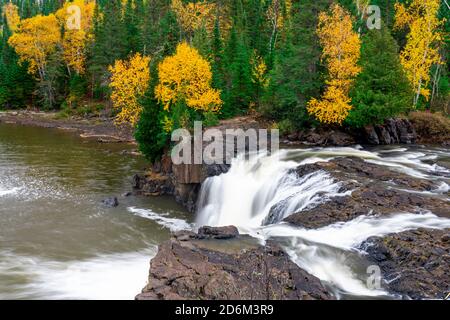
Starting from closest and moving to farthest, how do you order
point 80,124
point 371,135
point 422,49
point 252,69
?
point 371,135 → point 422,49 → point 252,69 → point 80,124

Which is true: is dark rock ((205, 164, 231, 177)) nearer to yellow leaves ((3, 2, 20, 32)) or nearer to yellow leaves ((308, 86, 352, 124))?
yellow leaves ((308, 86, 352, 124))

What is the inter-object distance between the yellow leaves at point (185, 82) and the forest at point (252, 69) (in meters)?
0.08

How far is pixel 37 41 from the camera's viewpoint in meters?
74.1

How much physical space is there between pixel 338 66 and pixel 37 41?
5928 cm

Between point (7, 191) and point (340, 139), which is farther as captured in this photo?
point (340, 139)

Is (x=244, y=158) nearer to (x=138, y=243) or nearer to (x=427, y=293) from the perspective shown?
(x=138, y=243)

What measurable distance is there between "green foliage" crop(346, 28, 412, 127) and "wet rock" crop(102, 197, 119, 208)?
17178 millimetres

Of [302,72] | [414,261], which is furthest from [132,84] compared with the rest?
[414,261]

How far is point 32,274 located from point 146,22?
5745 cm

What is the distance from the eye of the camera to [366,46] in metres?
33.0

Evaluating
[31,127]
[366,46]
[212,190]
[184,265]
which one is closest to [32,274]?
[184,265]

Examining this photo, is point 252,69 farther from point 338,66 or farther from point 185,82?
point 338,66

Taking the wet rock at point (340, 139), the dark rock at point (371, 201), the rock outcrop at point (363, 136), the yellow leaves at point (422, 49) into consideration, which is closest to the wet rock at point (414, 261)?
the dark rock at point (371, 201)

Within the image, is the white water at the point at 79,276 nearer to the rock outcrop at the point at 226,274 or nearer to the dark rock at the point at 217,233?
the rock outcrop at the point at 226,274
